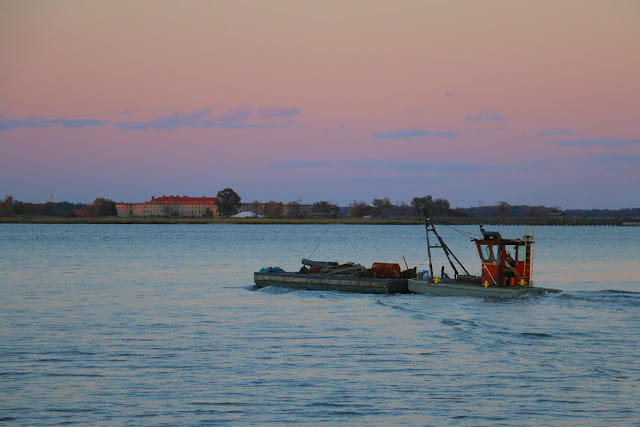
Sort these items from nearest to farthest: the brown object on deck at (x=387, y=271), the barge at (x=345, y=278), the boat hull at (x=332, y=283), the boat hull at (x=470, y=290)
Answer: the boat hull at (x=470, y=290), the boat hull at (x=332, y=283), the barge at (x=345, y=278), the brown object on deck at (x=387, y=271)

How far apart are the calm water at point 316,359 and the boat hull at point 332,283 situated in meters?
0.74

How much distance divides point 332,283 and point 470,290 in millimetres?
7653

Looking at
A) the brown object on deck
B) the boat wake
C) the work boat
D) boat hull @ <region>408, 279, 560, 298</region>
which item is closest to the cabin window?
the work boat

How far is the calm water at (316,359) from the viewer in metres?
15.6

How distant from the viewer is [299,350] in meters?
22.1

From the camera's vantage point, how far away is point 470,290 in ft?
108

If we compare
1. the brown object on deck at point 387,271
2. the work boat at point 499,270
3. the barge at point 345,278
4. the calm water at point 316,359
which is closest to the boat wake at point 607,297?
the calm water at point 316,359

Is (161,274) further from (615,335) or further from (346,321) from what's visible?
(615,335)

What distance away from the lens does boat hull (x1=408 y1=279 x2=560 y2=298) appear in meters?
32.2

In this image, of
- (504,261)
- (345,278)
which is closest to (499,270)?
(504,261)

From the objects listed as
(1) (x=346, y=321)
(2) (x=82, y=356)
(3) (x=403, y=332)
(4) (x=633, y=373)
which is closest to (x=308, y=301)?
(1) (x=346, y=321)

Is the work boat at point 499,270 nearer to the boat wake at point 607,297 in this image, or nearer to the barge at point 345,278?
the boat wake at point 607,297

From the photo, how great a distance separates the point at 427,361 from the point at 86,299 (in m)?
20.3

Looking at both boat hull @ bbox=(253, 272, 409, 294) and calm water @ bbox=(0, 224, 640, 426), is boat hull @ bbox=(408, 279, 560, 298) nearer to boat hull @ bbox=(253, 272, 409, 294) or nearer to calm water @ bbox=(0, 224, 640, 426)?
calm water @ bbox=(0, 224, 640, 426)
